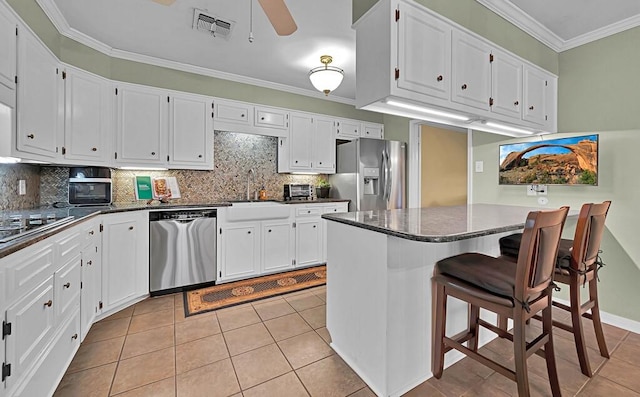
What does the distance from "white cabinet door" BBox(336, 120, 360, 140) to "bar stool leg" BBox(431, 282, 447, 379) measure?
10.9 ft

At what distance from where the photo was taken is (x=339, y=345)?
1.94 m

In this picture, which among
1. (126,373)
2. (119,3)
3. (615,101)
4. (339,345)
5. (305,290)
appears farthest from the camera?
(305,290)

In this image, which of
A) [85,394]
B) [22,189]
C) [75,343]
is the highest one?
[22,189]

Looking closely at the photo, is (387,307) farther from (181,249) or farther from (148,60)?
(148,60)

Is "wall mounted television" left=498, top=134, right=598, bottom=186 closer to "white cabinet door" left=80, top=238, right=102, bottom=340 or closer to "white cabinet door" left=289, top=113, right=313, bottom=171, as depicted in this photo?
"white cabinet door" left=289, top=113, right=313, bottom=171

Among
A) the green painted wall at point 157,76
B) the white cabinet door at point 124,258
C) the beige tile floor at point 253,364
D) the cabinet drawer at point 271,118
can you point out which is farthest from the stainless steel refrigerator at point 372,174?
the white cabinet door at point 124,258

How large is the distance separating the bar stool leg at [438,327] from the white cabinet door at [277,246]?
2288mm

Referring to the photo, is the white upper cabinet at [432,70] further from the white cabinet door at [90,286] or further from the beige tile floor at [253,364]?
the white cabinet door at [90,286]

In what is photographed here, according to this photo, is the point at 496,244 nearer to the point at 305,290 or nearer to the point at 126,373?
the point at 305,290

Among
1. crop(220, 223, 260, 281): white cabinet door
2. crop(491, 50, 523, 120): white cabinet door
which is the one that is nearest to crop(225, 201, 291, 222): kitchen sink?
crop(220, 223, 260, 281): white cabinet door

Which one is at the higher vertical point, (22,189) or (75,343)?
(22,189)

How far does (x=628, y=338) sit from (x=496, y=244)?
1.37 m

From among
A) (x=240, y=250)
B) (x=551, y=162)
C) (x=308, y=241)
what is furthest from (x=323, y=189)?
(x=551, y=162)

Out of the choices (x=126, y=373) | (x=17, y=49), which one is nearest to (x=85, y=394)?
(x=126, y=373)
